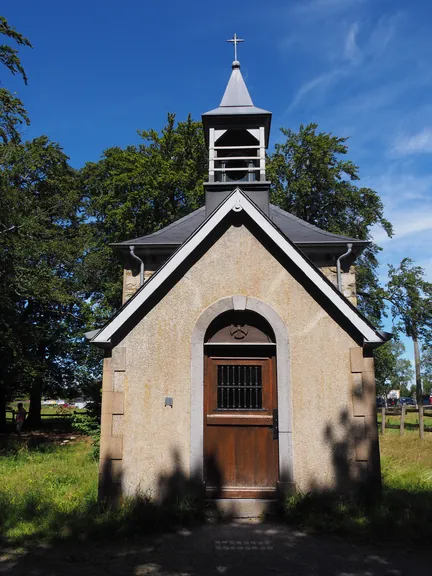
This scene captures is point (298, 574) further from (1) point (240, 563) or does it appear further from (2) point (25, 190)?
(2) point (25, 190)

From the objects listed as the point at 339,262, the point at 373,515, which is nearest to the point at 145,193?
the point at 339,262

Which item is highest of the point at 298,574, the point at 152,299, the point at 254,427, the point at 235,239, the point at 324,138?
the point at 324,138

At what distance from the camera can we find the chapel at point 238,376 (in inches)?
304

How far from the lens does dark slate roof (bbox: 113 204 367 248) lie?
1215cm

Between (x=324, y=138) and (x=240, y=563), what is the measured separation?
82.2 ft

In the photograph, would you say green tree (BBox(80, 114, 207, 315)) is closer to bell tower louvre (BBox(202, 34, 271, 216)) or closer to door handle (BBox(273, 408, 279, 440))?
bell tower louvre (BBox(202, 34, 271, 216))

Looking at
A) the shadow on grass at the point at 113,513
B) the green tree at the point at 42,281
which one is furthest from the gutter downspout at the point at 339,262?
the green tree at the point at 42,281

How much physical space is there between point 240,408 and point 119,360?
2210mm

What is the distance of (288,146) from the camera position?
28234 mm

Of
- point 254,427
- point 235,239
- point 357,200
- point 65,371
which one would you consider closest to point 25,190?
point 65,371

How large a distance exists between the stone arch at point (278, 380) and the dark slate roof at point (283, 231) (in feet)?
12.2

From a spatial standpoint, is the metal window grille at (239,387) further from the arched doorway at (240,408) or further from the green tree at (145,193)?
the green tree at (145,193)

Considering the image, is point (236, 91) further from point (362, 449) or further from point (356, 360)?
point (362, 449)

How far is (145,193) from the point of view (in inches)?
993
